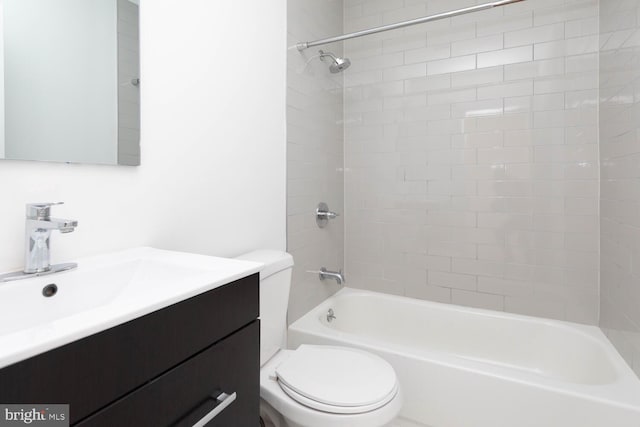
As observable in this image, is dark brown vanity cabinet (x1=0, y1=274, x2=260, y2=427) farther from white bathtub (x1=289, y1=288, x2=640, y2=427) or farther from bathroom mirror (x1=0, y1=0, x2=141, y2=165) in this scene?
white bathtub (x1=289, y1=288, x2=640, y2=427)

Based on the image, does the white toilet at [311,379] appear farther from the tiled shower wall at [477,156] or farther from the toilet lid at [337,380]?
the tiled shower wall at [477,156]

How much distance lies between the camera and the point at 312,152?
2066 millimetres

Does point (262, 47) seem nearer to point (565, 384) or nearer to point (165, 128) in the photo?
point (165, 128)

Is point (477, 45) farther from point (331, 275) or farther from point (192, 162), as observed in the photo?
point (192, 162)

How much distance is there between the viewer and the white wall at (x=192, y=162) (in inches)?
34.1

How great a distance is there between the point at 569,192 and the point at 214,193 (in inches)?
78.3

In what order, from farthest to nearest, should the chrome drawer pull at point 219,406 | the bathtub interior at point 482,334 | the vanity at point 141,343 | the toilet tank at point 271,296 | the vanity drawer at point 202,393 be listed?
the bathtub interior at point 482,334 < the toilet tank at point 271,296 < the chrome drawer pull at point 219,406 < the vanity drawer at point 202,393 < the vanity at point 141,343

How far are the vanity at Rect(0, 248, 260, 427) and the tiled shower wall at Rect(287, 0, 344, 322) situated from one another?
100cm

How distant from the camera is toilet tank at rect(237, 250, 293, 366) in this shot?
1.27 meters

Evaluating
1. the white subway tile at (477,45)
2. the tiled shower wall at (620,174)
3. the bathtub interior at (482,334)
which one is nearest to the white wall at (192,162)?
the bathtub interior at (482,334)

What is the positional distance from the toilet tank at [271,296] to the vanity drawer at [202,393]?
408 millimetres

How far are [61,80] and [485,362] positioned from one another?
2.13m

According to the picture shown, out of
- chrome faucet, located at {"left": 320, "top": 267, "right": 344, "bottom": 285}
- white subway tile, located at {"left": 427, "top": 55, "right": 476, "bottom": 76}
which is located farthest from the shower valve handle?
white subway tile, located at {"left": 427, "top": 55, "right": 476, "bottom": 76}

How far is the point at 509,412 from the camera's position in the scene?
136cm
